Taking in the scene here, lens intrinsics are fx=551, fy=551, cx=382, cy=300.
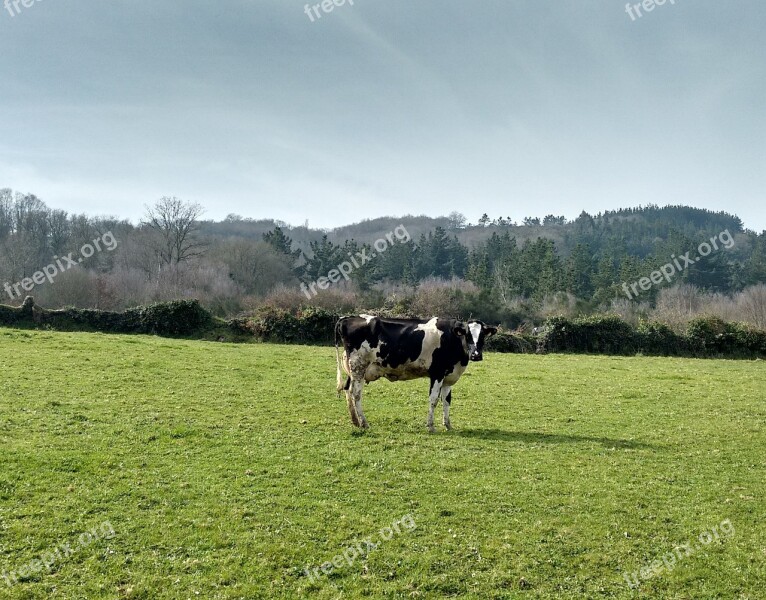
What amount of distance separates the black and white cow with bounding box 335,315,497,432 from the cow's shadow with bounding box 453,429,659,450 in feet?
2.77

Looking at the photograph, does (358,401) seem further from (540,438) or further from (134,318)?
(134,318)

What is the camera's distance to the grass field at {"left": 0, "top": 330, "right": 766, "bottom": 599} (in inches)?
280

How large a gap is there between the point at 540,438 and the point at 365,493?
5751 mm

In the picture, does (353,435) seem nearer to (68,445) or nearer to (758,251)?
(68,445)

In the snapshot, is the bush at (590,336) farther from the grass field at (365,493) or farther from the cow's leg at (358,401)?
the cow's leg at (358,401)

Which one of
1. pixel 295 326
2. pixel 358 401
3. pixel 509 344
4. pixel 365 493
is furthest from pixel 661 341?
pixel 365 493

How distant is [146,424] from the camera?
13109 mm

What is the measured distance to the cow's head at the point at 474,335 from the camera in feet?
45.6

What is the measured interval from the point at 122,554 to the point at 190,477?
261 cm

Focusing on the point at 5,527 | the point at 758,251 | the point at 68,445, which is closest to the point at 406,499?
the point at 5,527

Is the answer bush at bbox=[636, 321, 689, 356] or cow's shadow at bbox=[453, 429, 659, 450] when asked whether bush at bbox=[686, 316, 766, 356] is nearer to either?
bush at bbox=[636, 321, 689, 356]

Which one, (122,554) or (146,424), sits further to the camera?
(146,424)

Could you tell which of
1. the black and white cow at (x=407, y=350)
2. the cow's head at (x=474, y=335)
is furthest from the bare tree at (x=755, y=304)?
the black and white cow at (x=407, y=350)

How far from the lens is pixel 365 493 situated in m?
9.59
